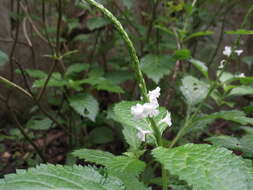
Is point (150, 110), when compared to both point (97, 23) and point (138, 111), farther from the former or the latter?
point (97, 23)

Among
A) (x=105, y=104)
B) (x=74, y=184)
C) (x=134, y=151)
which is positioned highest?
(x=105, y=104)

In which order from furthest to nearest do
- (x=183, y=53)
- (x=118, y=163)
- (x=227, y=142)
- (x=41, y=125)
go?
(x=41, y=125) < (x=183, y=53) < (x=227, y=142) < (x=118, y=163)

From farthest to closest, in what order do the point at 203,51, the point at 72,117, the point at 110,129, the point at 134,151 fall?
the point at 203,51 < the point at 110,129 < the point at 72,117 < the point at 134,151

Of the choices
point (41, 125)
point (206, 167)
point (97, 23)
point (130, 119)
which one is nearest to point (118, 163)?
point (130, 119)

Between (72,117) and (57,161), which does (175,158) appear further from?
(57,161)

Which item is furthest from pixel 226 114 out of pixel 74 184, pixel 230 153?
pixel 74 184

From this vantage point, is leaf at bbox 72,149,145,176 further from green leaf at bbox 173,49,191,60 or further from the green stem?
green leaf at bbox 173,49,191,60

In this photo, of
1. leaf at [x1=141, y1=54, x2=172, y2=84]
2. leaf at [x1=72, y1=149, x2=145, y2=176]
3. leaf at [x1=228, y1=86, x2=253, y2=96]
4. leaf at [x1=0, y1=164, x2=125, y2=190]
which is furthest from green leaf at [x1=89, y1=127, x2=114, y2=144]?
leaf at [x1=0, y1=164, x2=125, y2=190]
